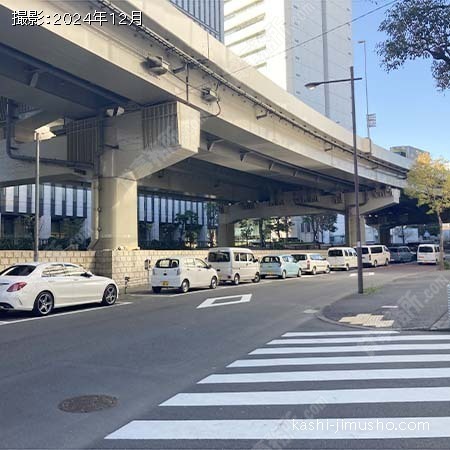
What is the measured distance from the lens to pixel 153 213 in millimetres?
78188

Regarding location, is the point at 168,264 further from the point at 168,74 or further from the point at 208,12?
the point at 208,12

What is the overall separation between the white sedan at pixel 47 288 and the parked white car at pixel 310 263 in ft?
63.5

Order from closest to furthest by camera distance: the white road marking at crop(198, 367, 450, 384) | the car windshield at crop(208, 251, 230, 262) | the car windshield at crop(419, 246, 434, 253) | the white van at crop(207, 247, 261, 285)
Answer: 1. the white road marking at crop(198, 367, 450, 384)
2. the white van at crop(207, 247, 261, 285)
3. the car windshield at crop(208, 251, 230, 262)
4. the car windshield at crop(419, 246, 434, 253)

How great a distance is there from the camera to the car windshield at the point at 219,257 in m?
25.2

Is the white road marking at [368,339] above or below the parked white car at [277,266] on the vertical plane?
below

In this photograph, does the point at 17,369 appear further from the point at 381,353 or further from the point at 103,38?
the point at 103,38

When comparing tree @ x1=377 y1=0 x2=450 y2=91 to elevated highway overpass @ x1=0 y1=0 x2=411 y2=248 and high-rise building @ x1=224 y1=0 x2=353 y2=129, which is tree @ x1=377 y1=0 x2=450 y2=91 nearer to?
elevated highway overpass @ x1=0 y1=0 x2=411 y2=248

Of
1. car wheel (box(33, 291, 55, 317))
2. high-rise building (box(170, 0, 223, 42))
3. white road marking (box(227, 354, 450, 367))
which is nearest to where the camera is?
white road marking (box(227, 354, 450, 367))

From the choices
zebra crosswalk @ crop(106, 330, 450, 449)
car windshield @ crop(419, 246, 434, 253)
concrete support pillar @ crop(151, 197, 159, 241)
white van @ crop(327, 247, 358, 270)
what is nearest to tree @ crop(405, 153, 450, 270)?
car windshield @ crop(419, 246, 434, 253)

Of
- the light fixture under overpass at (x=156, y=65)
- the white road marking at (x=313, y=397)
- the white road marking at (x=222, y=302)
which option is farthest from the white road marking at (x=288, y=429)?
the light fixture under overpass at (x=156, y=65)

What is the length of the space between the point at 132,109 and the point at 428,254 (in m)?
30.3

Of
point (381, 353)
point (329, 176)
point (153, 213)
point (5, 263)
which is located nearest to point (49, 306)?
point (5, 263)

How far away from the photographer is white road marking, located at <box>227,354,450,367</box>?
770 cm

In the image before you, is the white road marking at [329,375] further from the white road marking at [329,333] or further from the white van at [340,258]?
the white van at [340,258]
